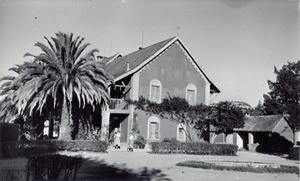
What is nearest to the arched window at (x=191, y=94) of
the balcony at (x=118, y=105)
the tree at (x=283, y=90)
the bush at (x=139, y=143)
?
the balcony at (x=118, y=105)

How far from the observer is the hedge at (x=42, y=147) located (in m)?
20.8

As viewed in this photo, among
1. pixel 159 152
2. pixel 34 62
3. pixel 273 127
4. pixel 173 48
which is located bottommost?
pixel 159 152

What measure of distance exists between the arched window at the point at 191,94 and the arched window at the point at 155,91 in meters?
3.24

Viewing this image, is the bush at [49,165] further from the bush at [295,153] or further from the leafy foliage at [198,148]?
the bush at [295,153]

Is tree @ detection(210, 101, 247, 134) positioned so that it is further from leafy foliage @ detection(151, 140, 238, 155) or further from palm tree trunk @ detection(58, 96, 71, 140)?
palm tree trunk @ detection(58, 96, 71, 140)

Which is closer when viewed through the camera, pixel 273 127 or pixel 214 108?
pixel 214 108

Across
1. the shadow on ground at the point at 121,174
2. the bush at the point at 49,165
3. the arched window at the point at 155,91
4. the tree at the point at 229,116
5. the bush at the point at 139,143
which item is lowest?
the shadow on ground at the point at 121,174

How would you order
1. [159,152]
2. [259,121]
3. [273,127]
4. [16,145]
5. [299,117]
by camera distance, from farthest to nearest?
[259,121], [273,127], [299,117], [159,152], [16,145]

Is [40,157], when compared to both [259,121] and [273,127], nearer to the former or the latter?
[273,127]

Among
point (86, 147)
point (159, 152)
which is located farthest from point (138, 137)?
point (86, 147)

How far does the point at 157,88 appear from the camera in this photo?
113ft

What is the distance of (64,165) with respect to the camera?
1104 centimetres

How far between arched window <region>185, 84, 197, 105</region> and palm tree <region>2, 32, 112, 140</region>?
430 inches

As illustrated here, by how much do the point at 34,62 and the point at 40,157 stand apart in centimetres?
1754
